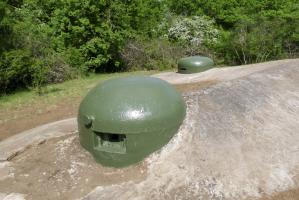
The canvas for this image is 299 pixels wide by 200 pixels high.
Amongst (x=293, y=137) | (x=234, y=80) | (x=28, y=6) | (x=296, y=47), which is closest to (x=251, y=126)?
(x=293, y=137)

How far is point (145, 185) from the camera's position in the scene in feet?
19.8

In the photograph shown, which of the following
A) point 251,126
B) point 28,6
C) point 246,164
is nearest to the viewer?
point 246,164

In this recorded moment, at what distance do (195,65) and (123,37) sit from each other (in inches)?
305

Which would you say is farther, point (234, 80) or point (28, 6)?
point (28, 6)

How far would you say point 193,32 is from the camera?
20969 millimetres

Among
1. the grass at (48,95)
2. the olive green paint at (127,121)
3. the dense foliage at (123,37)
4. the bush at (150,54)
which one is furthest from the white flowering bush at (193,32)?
the olive green paint at (127,121)

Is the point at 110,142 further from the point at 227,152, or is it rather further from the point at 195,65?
the point at 195,65

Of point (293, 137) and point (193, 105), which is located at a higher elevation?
point (193, 105)

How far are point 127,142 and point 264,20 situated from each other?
1420 centimetres

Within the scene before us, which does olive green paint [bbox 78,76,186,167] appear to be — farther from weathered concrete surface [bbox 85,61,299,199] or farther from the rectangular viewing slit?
weathered concrete surface [bbox 85,61,299,199]

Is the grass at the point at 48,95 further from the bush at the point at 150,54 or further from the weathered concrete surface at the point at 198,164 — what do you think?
the weathered concrete surface at the point at 198,164

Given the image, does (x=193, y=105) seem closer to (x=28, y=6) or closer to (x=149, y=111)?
(x=149, y=111)

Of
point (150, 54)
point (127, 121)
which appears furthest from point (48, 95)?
point (127, 121)

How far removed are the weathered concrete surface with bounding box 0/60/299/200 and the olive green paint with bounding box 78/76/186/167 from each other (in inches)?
6.3
